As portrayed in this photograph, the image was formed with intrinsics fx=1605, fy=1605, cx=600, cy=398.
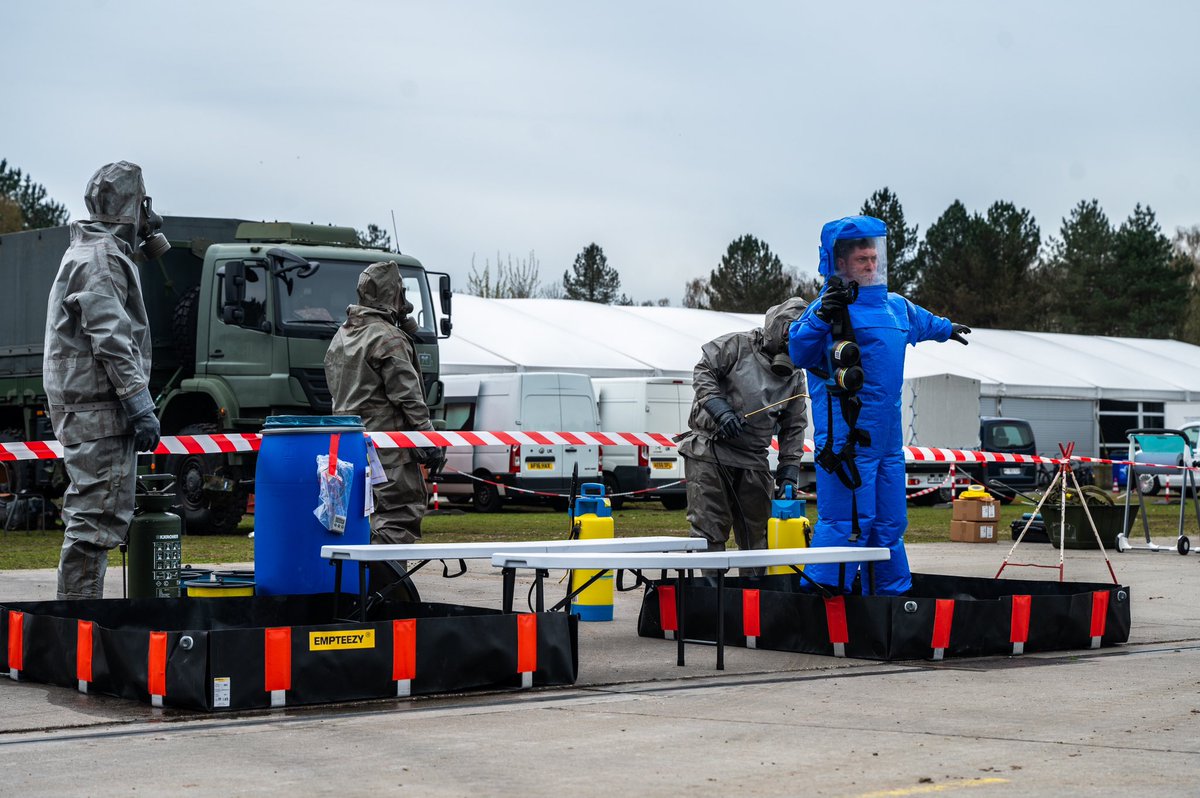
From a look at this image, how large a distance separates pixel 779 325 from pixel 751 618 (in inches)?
85.8

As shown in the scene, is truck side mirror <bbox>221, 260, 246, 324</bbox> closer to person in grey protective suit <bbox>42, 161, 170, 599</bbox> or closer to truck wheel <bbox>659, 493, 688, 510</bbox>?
person in grey protective suit <bbox>42, 161, 170, 599</bbox>

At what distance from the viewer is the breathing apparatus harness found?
8.21 m

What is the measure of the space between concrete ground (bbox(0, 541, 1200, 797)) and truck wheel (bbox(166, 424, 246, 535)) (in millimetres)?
11718

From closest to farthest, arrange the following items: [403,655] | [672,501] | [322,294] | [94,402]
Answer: [403,655]
[94,402]
[322,294]
[672,501]

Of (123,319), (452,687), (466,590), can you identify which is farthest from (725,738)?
(466,590)

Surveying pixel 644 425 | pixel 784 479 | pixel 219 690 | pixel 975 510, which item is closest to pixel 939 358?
pixel 644 425

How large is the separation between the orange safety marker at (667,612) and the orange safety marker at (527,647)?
192 cm

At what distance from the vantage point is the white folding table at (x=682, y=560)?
7.11 m

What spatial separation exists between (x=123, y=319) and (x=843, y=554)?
3.70 m

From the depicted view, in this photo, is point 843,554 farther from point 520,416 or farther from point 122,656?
point 520,416

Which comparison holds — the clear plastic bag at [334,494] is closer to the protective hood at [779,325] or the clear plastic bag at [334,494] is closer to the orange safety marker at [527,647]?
the orange safety marker at [527,647]

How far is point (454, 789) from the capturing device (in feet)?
15.9

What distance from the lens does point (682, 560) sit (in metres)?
7.39

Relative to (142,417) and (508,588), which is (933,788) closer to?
(508,588)
